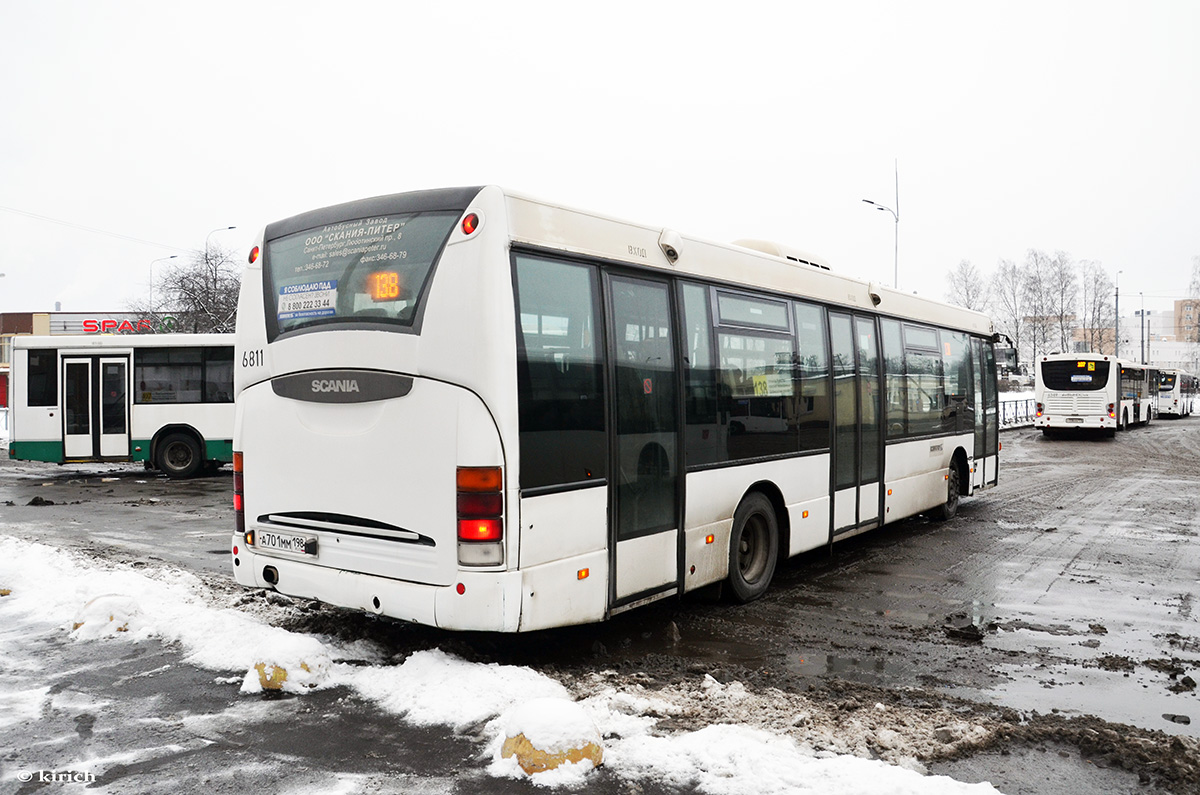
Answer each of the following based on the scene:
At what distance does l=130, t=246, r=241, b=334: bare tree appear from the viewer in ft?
146

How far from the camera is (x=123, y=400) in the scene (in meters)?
Answer: 18.6

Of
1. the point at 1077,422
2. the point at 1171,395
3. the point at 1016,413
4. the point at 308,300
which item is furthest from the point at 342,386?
the point at 1171,395

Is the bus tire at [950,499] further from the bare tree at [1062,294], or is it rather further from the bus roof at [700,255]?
the bare tree at [1062,294]

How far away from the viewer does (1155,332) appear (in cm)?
15162

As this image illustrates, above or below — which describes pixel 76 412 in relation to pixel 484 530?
above

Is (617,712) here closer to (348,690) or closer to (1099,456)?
(348,690)

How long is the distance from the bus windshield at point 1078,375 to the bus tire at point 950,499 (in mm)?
24512

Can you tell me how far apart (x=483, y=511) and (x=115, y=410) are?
1661cm

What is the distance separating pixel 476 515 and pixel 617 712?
1399mm

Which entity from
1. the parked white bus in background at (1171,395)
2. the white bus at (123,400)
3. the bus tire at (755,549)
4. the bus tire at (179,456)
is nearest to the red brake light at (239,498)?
the bus tire at (755,549)

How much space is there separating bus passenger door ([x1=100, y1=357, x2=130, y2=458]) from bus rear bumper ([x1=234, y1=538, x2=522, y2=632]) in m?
14.9

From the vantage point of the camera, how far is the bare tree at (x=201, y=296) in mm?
44625

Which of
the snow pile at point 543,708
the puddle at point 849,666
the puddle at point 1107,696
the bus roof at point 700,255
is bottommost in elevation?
the puddle at point 1107,696

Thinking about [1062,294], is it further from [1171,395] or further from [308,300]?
[308,300]
